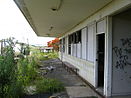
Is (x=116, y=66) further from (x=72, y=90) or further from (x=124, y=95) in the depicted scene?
(x=72, y=90)

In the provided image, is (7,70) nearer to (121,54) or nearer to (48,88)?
(48,88)

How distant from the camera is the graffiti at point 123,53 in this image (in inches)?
168

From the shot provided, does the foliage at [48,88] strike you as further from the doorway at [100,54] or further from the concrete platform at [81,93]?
the doorway at [100,54]

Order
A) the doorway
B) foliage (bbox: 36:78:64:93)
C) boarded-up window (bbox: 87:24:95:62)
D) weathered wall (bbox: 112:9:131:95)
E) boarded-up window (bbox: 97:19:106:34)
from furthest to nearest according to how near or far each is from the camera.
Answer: boarded-up window (bbox: 87:24:95:62)
the doorway
foliage (bbox: 36:78:64:93)
boarded-up window (bbox: 97:19:106:34)
weathered wall (bbox: 112:9:131:95)

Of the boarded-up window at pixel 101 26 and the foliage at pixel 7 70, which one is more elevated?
the boarded-up window at pixel 101 26

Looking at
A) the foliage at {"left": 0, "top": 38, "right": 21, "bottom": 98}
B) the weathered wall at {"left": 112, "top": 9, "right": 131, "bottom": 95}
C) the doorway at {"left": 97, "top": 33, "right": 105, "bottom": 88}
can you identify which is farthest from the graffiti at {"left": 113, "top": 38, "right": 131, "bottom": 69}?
the foliage at {"left": 0, "top": 38, "right": 21, "bottom": 98}

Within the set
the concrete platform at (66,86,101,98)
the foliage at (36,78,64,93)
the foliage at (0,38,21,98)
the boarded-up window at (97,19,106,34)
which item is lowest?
the concrete platform at (66,86,101,98)

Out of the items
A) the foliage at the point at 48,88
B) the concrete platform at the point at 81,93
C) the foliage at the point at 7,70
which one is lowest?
the concrete platform at the point at 81,93

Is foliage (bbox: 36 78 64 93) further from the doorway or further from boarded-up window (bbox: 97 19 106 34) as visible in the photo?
boarded-up window (bbox: 97 19 106 34)

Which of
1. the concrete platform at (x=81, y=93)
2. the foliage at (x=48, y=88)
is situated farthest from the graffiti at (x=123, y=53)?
the foliage at (x=48, y=88)

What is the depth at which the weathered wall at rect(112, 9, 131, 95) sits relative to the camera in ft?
14.0

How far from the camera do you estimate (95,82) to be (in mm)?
5125

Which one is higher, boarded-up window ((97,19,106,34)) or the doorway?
boarded-up window ((97,19,106,34))

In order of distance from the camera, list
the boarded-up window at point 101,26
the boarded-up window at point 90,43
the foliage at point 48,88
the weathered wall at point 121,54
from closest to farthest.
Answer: the weathered wall at point 121,54 < the boarded-up window at point 101,26 < the foliage at point 48,88 < the boarded-up window at point 90,43
